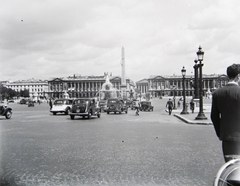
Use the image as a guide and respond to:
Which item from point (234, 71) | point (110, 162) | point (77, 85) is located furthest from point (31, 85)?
point (234, 71)

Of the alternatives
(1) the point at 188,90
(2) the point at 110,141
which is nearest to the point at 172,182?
(2) the point at 110,141

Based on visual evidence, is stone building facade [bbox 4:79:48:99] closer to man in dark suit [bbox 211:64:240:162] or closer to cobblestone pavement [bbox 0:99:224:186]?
cobblestone pavement [bbox 0:99:224:186]

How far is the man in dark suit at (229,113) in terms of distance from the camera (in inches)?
148

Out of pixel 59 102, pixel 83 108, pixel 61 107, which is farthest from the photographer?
pixel 59 102

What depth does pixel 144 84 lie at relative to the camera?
185125mm

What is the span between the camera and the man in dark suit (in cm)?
375

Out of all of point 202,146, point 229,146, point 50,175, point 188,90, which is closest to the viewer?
point 229,146

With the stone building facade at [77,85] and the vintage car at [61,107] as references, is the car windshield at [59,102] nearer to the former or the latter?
the vintage car at [61,107]

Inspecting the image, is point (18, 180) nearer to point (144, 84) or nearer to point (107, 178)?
point (107, 178)

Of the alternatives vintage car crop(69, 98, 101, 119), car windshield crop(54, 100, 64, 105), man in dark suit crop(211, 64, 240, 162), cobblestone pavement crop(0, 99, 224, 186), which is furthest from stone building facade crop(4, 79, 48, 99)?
man in dark suit crop(211, 64, 240, 162)

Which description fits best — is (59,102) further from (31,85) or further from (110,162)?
(31,85)

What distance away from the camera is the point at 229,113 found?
389cm

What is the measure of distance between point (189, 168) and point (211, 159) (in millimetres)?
1057

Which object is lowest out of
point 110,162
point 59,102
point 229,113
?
point 110,162
